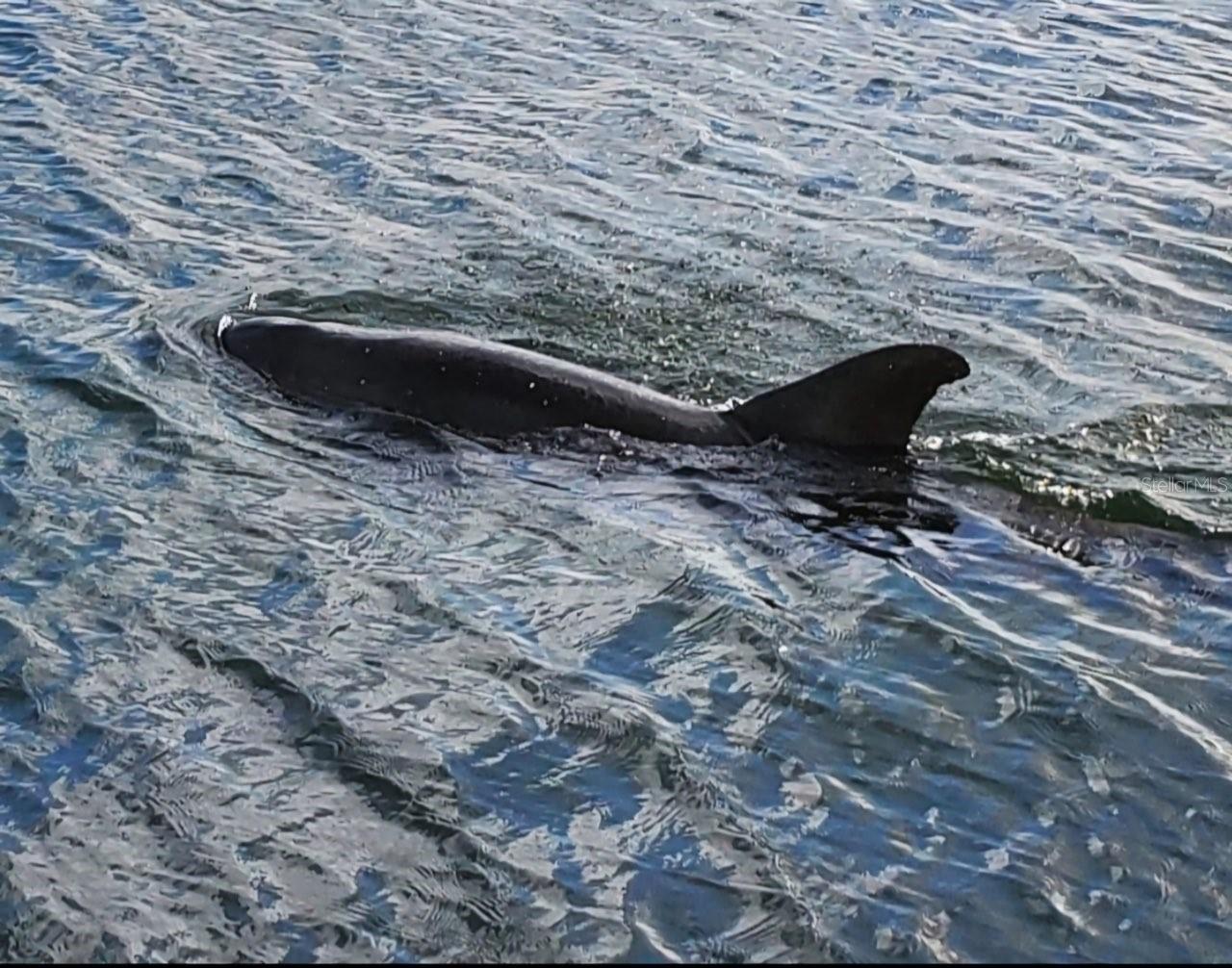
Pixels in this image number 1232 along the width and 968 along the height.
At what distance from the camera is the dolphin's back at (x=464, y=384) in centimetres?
1005

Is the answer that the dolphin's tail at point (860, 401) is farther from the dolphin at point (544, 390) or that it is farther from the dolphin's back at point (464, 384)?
the dolphin's back at point (464, 384)

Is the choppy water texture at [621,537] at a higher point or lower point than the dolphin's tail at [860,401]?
lower

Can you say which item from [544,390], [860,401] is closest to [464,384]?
[544,390]

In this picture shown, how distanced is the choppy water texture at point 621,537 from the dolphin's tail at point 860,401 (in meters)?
0.25

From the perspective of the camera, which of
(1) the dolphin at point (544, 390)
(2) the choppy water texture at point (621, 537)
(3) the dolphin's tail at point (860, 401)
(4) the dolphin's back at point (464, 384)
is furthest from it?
(4) the dolphin's back at point (464, 384)

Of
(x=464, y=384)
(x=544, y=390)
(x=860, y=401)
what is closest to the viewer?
(x=860, y=401)

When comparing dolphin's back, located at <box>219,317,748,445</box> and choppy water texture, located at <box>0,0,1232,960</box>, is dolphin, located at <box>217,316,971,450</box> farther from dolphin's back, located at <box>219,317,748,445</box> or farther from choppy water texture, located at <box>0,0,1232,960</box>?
choppy water texture, located at <box>0,0,1232,960</box>

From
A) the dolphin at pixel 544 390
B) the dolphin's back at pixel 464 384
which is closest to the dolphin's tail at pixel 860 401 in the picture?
the dolphin at pixel 544 390

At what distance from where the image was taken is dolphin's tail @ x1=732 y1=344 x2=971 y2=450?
9320mm

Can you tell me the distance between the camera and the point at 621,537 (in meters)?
9.15

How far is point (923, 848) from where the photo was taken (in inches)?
269

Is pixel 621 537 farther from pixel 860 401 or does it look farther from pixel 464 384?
pixel 464 384

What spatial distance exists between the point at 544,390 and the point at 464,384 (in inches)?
17.1

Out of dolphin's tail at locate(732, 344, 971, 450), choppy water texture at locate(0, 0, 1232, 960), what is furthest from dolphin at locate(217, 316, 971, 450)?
choppy water texture at locate(0, 0, 1232, 960)
